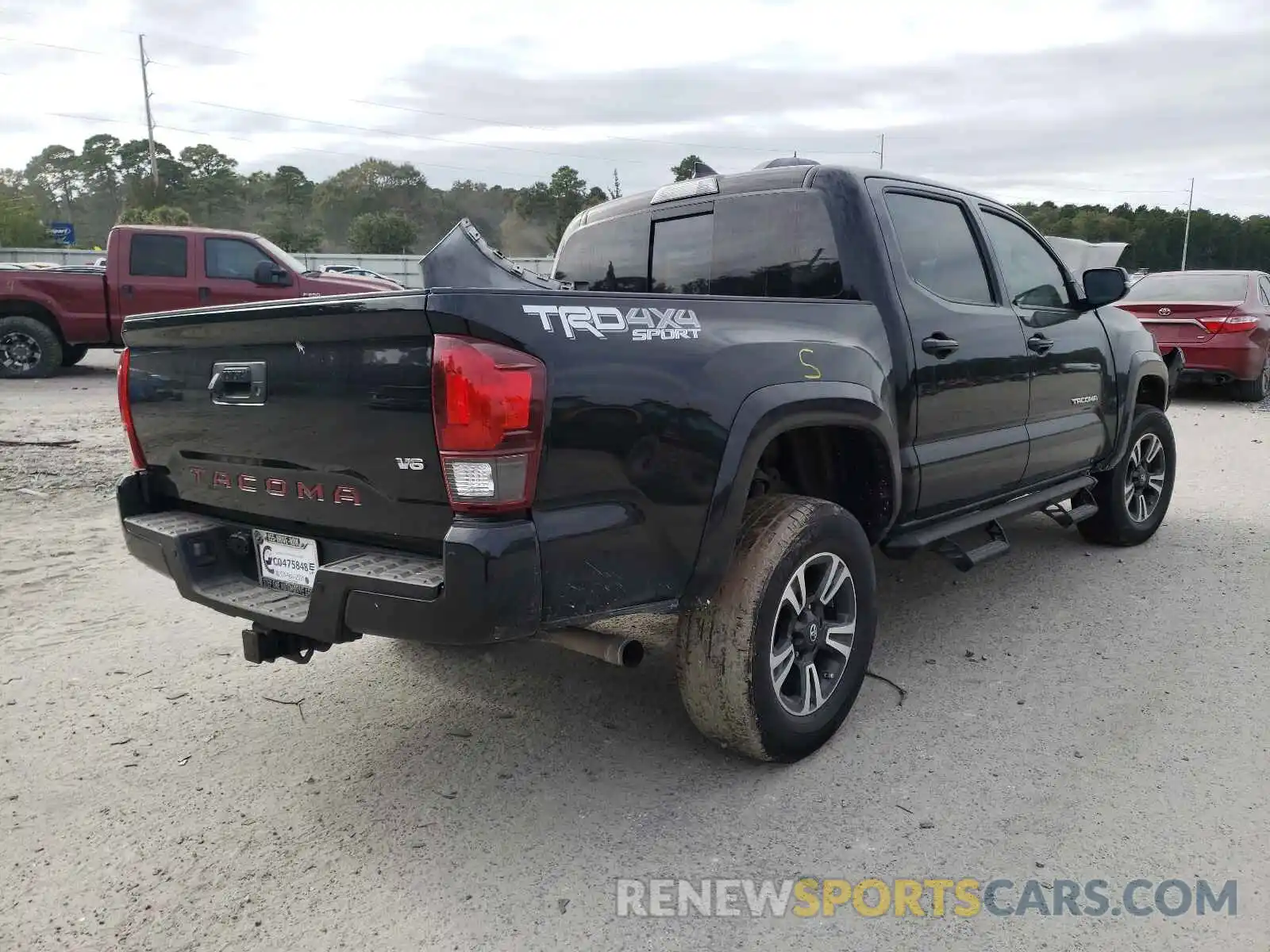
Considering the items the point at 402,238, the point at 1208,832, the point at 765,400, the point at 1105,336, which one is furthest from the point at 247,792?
the point at 402,238

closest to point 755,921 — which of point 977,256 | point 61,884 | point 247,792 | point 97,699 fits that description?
point 247,792

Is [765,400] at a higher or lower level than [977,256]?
lower

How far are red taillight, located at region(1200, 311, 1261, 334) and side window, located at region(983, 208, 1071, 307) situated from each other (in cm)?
766

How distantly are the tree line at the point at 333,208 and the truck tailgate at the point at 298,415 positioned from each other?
55.5 m

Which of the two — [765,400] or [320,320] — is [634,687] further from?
[320,320]

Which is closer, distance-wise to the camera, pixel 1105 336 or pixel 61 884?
→ pixel 61 884

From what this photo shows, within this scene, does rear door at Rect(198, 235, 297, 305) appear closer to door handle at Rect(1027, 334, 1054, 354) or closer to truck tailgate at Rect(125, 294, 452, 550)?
truck tailgate at Rect(125, 294, 452, 550)

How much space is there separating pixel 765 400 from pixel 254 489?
1591mm

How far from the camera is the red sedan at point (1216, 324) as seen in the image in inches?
432

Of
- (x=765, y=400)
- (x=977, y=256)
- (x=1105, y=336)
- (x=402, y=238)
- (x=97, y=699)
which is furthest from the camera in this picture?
(x=402, y=238)

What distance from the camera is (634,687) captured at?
3750 millimetres

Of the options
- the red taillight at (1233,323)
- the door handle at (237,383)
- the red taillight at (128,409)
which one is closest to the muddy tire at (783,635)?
the door handle at (237,383)

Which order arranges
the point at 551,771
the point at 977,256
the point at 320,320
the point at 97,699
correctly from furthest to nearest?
the point at 977,256, the point at 97,699, the point at 551,771, the point at 320,320

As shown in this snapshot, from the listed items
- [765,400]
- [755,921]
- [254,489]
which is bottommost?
[755,921]
